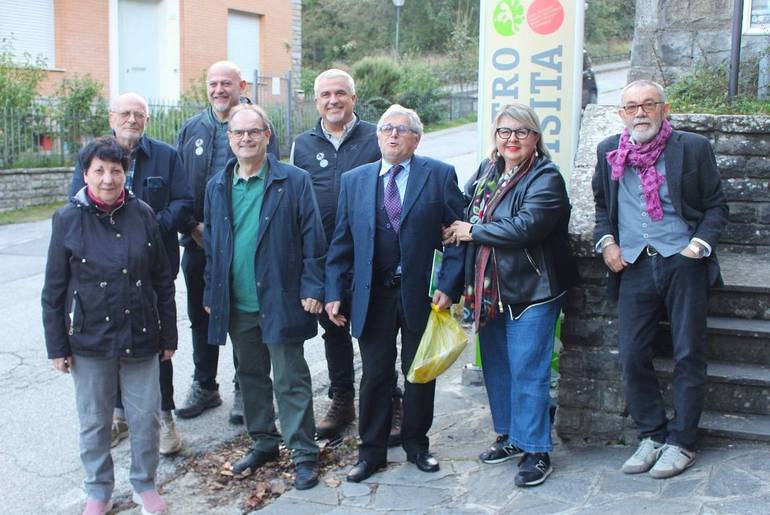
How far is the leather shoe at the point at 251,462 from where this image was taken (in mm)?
4922

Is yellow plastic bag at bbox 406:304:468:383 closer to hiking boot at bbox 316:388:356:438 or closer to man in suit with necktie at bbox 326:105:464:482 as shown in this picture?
man in suit with necktie at bbox 326:105:464:482

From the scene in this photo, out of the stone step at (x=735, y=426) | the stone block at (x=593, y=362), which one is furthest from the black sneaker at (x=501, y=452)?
the stone step at (x=735, y=426)

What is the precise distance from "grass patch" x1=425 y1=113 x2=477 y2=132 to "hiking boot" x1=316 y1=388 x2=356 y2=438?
74.0 ft

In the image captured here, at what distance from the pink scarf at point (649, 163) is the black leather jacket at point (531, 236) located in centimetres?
33

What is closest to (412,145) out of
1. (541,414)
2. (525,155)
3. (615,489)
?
(525,155)

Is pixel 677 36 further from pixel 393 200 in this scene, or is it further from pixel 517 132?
pixel 393 200

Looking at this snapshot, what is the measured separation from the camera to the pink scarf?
4348 millimetres

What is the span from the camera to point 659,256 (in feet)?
14.2

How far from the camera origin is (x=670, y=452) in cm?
438

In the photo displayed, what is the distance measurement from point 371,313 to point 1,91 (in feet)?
42.7

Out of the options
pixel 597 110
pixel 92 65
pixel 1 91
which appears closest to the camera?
pixel 597 110

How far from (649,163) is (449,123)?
25704 millimetres

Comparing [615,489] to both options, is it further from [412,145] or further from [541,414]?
[412,145]

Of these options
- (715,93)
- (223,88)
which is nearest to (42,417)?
(223,88)
